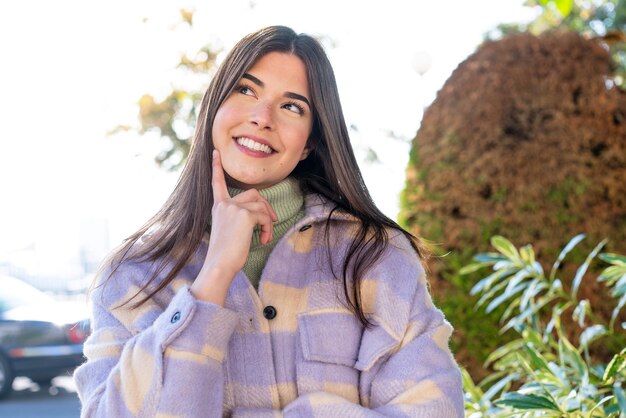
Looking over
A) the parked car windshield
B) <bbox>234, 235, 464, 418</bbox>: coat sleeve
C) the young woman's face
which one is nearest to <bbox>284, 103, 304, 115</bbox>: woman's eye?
the young woman's face

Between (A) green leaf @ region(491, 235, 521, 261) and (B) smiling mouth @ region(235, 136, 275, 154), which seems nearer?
(B) smiling mouth @ region(235, 136, 275, 154)

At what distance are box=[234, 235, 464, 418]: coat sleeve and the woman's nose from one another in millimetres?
385

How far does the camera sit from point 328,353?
1.88 metres

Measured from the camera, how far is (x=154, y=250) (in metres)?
2.00

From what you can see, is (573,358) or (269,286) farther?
(573,358)

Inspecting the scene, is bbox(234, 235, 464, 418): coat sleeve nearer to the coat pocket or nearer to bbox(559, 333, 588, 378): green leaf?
the coat pocket

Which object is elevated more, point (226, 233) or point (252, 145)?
point (252, 145)

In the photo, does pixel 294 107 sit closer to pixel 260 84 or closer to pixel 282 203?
pixel 260 84

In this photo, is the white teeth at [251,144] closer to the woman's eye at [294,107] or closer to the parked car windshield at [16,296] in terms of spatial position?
the woman's eye at [294,107]

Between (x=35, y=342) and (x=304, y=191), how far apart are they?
708cm

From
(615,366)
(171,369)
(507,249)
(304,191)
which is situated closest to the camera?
(171,369)

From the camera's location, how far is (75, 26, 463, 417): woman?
1.75 metres

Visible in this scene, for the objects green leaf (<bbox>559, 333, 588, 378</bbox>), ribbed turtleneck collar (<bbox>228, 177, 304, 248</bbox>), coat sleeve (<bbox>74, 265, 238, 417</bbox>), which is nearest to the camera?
coat sleeve (<bbox>74, 265, 238, 417</bbox>)

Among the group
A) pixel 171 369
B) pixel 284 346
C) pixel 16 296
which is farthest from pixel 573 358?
pixel 16 296
